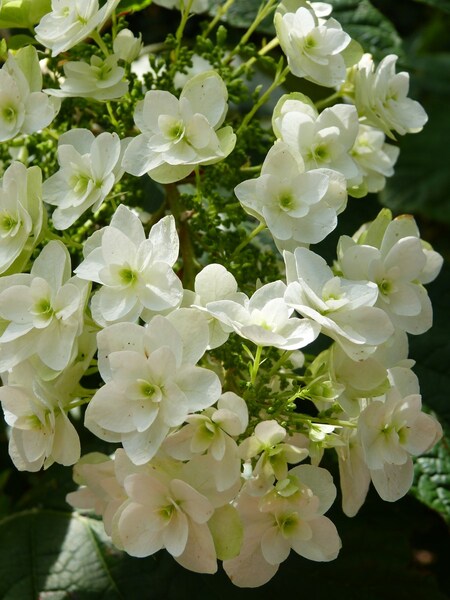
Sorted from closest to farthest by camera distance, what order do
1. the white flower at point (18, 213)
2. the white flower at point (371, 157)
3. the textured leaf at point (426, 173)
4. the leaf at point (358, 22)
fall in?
the white flower at point (18, 213)
the white flower at point (371, 157)
the leaf at point (358, 22)
the textured leaf at point (426, 173)

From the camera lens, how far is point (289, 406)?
827mm

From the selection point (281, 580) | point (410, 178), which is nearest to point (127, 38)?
point (281, 580)

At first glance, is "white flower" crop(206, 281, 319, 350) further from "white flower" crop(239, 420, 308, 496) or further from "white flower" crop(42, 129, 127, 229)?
"white flower" crop(42, 129, 127, 229)

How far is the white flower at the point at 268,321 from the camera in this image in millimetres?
784

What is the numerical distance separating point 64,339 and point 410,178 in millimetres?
1538

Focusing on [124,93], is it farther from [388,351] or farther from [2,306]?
[388,351]

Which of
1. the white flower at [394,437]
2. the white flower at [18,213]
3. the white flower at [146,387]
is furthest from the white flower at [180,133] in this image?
the white flower at [394,437]

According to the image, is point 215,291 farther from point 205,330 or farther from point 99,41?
point 99,41

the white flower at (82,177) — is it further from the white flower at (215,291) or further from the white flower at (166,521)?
the white flower at (166,521)

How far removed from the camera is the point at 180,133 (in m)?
0.92

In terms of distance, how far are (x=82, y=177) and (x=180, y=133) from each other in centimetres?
12

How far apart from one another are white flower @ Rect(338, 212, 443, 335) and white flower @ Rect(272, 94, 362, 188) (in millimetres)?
94

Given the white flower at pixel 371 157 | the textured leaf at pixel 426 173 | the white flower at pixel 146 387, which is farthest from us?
the textured leaf at pixel 426 173

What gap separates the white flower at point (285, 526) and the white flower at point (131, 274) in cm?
21
